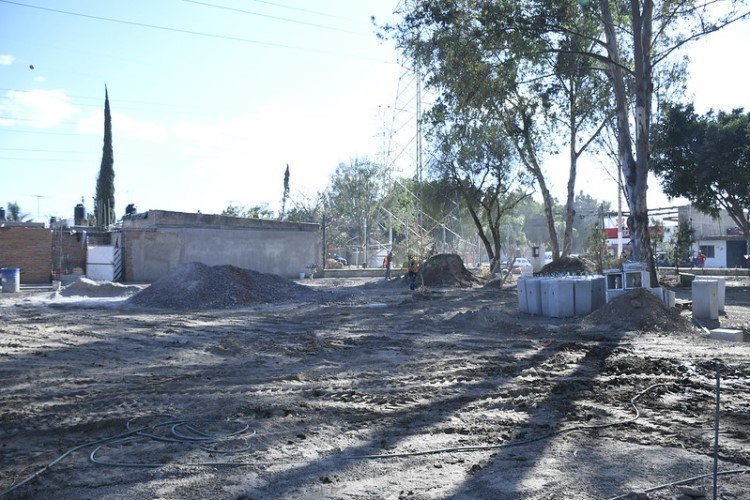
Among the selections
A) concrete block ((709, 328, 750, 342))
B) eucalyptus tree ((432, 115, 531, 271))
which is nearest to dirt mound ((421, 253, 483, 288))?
eucalyptus tree ((432, 115, 531, 271))

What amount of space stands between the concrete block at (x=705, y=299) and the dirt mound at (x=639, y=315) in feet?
5.15

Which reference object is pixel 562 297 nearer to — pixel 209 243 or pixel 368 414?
pixel 368 414

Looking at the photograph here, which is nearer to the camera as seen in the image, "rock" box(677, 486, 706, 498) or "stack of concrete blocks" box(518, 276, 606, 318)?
"rock" box(677, 486, 706, 498)

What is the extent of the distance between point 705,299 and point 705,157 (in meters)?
13.8

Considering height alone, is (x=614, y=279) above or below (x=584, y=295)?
above

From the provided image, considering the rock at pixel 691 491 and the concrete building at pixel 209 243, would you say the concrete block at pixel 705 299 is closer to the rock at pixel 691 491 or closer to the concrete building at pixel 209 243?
the rock at pixel 691 491

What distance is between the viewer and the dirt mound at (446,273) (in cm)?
3105

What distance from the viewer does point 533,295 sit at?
Answer: 56.5ft

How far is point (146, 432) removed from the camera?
6113 millimetres

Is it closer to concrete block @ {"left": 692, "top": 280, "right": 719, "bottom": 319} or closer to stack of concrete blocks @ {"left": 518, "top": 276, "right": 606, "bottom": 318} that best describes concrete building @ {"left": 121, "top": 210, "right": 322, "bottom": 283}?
stack of concrete blocks @ {"left": 518, "top": 276, "right": 606, "bottom": 318}

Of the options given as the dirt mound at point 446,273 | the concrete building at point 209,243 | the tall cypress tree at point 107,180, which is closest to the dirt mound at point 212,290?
the dirt mound at point 446,273

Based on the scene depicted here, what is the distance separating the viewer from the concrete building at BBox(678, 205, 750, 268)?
5309 cm

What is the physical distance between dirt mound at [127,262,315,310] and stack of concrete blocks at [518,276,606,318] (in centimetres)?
940

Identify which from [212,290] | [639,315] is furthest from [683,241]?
[212,290]
